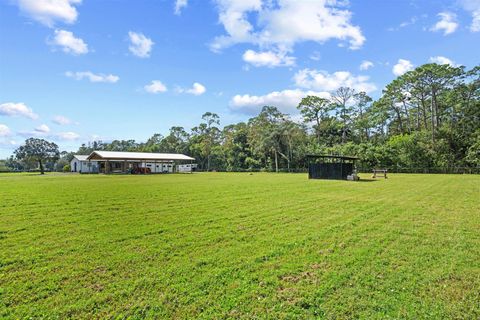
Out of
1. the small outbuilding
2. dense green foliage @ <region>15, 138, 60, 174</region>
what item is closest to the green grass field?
the small outbuilding

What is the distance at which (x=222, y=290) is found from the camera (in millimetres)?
3641

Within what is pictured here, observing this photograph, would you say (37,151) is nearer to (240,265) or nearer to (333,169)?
(333,169)

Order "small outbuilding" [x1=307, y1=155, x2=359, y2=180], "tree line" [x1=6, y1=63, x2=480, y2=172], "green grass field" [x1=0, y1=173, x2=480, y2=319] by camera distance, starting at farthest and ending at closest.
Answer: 1. "tree line" [x1=6, y1=63, x2=480, y2=172]
2. "small outbuilding" [x1=307, y1=155, x2=359, y2=180]
3. "green grass field" [x1=0, y1=173, x2=480, y2=319]

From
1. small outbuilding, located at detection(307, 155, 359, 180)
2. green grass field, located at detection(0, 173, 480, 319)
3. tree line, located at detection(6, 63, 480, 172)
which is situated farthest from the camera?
tree line, located at detection(6, 63, 480, 172)

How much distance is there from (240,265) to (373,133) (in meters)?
53.5

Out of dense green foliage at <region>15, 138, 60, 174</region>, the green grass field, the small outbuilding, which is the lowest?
the green grass field

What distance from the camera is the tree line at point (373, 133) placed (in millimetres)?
36656

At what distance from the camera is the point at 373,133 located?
170 ft

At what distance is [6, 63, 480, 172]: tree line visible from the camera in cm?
3666

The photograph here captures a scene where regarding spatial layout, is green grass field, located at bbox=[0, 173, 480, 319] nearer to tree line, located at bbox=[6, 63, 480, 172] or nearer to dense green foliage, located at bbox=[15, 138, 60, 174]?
tree line, located at bbox=[6, 63, 480, 172]

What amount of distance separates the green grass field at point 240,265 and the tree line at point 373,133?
34034 millimetres

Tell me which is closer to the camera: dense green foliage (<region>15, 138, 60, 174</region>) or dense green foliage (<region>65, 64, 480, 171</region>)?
dense green foliage (<region>65, 64, 480, 171</region>)

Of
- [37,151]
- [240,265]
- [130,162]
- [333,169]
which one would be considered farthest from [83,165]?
[240,265]

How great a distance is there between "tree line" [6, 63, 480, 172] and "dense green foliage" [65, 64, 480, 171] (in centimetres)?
10
